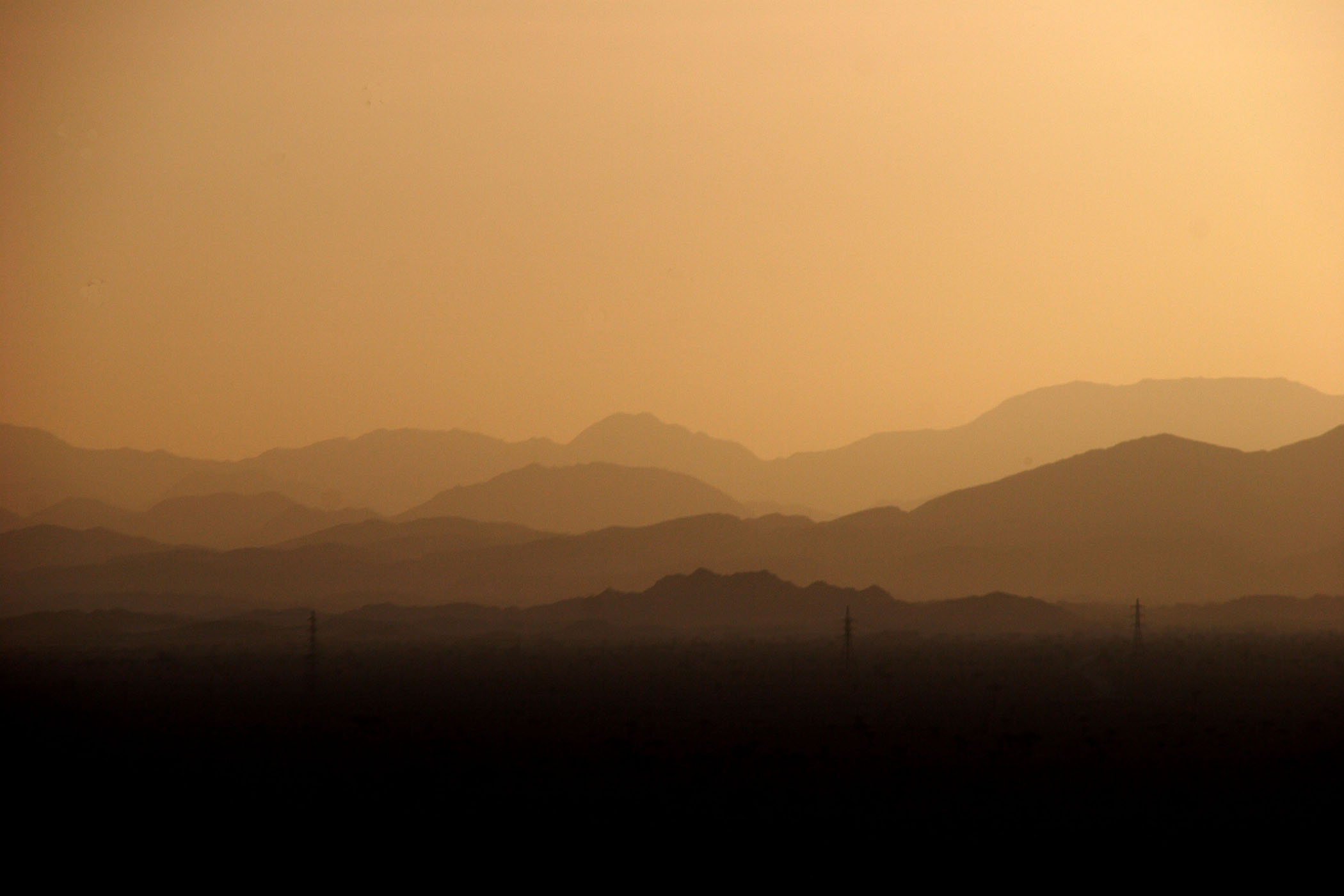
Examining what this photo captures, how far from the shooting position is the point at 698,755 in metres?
31.4

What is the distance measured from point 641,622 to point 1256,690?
116474 mm

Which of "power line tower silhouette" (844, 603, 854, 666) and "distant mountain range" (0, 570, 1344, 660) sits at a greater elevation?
"distant mountain range" (0, 570, 1344, 660)

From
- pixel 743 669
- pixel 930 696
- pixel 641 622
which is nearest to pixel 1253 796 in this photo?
pixel 930 696

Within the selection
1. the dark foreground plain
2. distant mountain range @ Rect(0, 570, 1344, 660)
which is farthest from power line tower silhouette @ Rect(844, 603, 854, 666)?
distant mountain range @ Rect(0, 570, 1344, 660)

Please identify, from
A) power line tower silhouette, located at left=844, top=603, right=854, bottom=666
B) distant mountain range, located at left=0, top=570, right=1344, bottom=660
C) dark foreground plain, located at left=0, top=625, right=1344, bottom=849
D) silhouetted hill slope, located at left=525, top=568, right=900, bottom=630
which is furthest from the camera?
silhouetted hill slope, located at left=525, top=568, right=900, bottom=630

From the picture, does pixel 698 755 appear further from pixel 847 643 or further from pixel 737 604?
pixel 737 604

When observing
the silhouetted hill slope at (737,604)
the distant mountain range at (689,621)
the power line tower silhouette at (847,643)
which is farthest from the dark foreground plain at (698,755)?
the silhouetted hill slope at (737,604)

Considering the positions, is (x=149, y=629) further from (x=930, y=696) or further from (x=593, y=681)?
(x=930, y=696)

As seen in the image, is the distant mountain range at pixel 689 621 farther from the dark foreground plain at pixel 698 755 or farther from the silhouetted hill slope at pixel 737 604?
the dark foreground plain at pixel 698 755

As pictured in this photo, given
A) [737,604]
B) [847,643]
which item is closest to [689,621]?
[737,604]

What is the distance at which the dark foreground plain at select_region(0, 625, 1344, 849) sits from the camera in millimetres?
23812

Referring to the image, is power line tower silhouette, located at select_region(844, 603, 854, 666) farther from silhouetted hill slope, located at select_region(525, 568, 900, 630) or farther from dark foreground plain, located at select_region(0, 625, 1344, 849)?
silhouetted hill slope, located at select_region(525, 568, 900, 630)

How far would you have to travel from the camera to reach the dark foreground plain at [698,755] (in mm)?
23812

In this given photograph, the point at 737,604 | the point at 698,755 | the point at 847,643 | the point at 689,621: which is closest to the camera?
the point at 698,755
